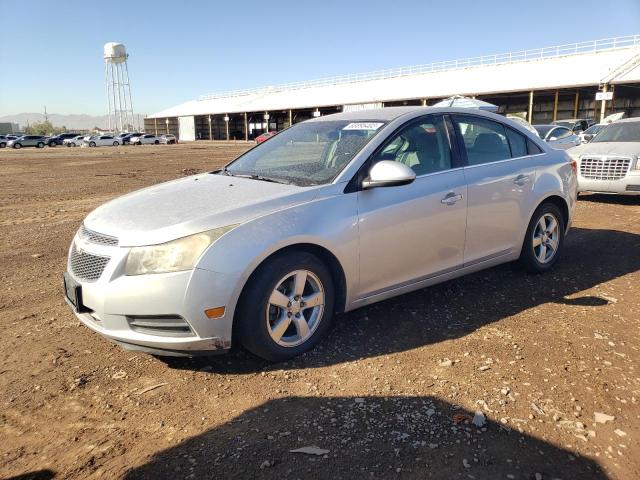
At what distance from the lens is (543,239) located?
5266 millimetres

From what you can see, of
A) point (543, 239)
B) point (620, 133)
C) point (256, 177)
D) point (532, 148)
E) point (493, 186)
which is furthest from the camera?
point (620, 133)

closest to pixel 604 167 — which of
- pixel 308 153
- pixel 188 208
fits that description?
pixel 308 153

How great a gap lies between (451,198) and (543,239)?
5.36 ft

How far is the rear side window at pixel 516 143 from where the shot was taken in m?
4.97

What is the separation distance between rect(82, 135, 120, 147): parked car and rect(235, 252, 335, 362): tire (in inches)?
2286

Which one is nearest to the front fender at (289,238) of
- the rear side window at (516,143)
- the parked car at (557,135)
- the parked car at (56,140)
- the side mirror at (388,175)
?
the side mirror at (388,175)

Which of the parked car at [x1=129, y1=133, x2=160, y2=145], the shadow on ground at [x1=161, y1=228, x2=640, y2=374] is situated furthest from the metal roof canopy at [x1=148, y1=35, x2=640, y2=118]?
the shadow on ground at [x1=161, y1=228, x2=640, y2=374]

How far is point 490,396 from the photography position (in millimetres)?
3064

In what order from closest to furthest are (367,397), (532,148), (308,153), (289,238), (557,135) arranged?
(367,397) → (289,238) → (308,153) → (532,148) → (557,135)

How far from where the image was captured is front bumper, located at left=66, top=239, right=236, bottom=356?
3.06 m

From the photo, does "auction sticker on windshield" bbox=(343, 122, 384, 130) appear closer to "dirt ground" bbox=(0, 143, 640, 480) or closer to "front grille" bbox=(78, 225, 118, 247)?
"dirt ground" bbox=(0, 143, 640, 480)

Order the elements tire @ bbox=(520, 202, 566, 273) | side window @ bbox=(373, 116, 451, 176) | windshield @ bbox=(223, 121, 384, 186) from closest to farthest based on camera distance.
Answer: windshield @ bbox=(223, 121, 384, 186) < side window @ bbox=(373, 116, 451, 176) < tire @ bbox=(520, 202, 566, 273)

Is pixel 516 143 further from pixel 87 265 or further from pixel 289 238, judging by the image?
pixel 87 265

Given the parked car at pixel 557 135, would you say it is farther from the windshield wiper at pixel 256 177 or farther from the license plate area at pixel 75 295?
the license plate area at pixel 75 295
